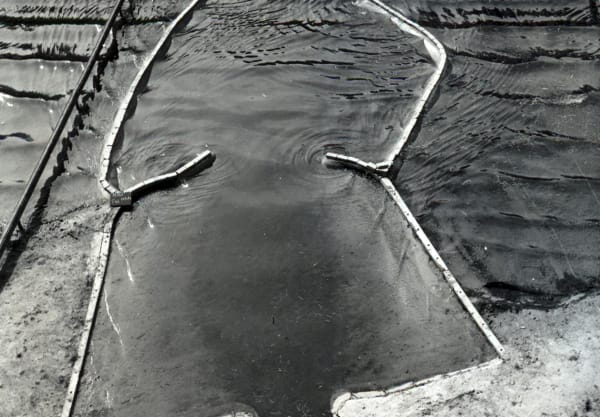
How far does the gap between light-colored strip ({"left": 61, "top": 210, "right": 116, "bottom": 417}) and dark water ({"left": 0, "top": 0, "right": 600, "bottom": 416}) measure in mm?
121

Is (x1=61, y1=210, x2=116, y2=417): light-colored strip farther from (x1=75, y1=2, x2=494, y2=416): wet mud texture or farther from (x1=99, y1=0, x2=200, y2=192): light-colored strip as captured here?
(x1=99, y1=0, x2=200, y2=192): light-colored strip

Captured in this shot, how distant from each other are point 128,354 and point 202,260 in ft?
5.07

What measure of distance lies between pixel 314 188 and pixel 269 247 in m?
1.24

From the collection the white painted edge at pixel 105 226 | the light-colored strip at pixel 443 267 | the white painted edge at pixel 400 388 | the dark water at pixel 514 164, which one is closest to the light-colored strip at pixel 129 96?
the white painted edge at pixel 105 226

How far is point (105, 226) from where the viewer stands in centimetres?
884

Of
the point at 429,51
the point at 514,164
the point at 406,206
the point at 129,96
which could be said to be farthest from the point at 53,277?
the point at 429,51

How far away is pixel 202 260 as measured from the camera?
334 inches

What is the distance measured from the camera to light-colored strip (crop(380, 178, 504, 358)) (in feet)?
25.0

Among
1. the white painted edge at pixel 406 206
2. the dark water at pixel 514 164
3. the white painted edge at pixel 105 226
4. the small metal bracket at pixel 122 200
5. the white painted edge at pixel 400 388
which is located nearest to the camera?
the white painted edge at pixel 400 388

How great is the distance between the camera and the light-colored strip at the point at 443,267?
7.62 m

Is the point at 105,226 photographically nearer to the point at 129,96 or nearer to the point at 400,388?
the point at 129,96

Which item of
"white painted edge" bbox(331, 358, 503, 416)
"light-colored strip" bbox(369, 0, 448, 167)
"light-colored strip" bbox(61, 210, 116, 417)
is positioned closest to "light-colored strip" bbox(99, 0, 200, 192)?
"light-colored strip" bbox(61, 210, 116, 417)

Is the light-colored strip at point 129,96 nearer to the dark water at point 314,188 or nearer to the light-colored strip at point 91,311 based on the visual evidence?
the dark water at point 314,188

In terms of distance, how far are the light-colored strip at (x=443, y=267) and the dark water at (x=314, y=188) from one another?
4.2 inches
